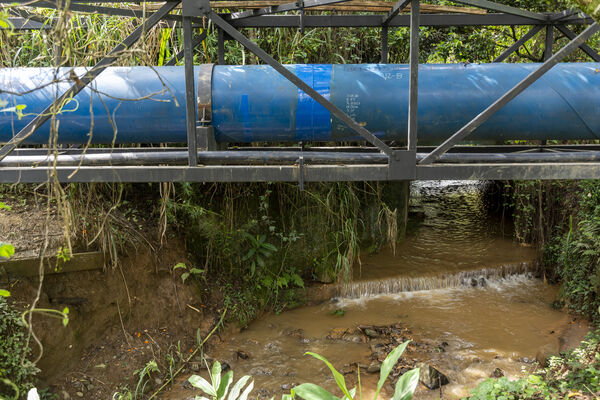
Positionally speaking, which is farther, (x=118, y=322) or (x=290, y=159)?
(x=118, y=322)

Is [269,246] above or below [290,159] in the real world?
below

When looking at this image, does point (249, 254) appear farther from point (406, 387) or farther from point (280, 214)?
point (406, 387)

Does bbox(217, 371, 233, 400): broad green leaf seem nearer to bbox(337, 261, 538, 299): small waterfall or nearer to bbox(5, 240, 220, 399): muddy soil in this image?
bbox(5, 240, 220, 399): muddy soil

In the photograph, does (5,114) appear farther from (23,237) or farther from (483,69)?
(483,69)

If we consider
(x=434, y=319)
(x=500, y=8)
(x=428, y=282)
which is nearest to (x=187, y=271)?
(x=434, y=319)

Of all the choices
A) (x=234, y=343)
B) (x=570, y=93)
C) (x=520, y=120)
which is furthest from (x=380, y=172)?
(x=234, y=343)

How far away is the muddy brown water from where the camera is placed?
4.94 metres

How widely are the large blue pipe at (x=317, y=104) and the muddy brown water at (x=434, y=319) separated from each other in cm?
265

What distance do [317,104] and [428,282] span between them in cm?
383

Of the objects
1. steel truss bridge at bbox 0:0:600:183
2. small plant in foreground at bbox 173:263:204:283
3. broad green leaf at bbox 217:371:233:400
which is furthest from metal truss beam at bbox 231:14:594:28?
broad green leaf at bbox 217:371:233:400

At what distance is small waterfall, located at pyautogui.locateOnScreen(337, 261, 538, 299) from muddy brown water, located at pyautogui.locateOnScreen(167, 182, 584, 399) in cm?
1

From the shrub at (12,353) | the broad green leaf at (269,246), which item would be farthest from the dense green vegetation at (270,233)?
the shrub at (12,353)

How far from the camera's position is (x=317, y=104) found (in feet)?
11.8

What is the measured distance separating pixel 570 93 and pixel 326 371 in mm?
3496
